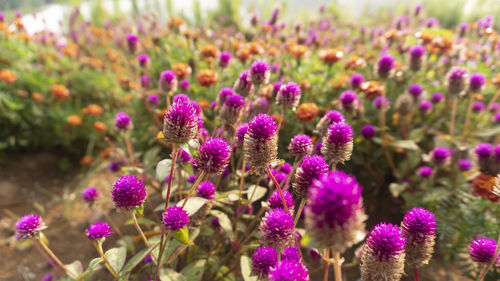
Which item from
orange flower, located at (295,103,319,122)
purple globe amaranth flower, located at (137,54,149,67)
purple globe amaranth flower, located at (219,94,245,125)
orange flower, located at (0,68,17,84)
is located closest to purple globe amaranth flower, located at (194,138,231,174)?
purple globe amaranth flower, located at (219,94,245,125)

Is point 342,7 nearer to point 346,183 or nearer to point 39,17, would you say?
point 39,17

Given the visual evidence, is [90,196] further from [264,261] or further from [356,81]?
[356,81]

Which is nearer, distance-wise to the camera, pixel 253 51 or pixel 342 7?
pixel 253 51

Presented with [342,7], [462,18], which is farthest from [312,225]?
[342,7]

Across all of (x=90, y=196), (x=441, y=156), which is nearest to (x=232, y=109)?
(x=90, y=196)

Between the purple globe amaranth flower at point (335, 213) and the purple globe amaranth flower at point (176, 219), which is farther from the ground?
the purple globe amaranth flower at point (335, 213)

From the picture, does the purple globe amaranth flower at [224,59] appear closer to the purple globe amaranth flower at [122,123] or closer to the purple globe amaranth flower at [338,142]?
the purple globe amaranth flower at [122,123]

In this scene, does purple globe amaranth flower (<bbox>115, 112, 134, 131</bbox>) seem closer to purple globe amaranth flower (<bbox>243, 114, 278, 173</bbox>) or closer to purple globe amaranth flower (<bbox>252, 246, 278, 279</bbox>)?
purple globe amaranth flower (<bbox>243, 114, 278, 173</bbox>)

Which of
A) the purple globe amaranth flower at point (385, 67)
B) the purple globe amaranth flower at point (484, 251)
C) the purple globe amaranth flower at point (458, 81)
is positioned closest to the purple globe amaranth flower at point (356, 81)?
the purple globe amaranth flower at point (385, 67)
